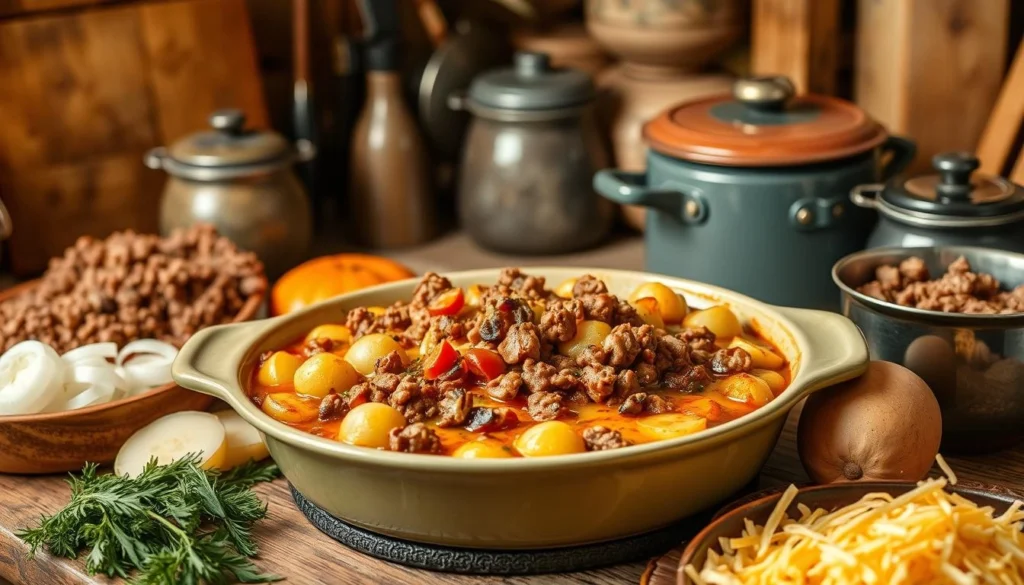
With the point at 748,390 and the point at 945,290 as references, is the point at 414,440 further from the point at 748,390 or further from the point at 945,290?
the point at 945,290

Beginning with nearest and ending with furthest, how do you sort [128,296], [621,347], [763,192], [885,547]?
[885,547] < [621,347] < [128,296] < [763,192]

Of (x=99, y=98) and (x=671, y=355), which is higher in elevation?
(x=99, y=98)

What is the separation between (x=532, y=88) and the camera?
8.57 feet

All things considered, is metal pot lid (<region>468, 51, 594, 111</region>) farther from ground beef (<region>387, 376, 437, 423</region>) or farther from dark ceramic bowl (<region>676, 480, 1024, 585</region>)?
dark ceramic bowl (<region>676, 480, 1024, 585</region>)

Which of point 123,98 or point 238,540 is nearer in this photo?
point 238,540

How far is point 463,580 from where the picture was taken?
1.41 meters

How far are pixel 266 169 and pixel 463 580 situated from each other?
130 centimetres

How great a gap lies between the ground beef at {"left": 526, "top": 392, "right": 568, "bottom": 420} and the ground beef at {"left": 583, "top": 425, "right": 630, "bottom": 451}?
0.22ft

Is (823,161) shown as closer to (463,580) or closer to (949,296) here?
(949,296)

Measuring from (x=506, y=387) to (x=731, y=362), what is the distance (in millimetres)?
301

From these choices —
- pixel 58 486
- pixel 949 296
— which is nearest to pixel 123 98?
pixel 58 486

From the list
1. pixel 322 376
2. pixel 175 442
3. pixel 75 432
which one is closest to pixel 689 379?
pixel 322 376

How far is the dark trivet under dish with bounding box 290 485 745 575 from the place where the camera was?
139cm

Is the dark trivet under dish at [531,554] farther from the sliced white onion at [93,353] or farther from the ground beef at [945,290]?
the sliced white onion at [93,353]
